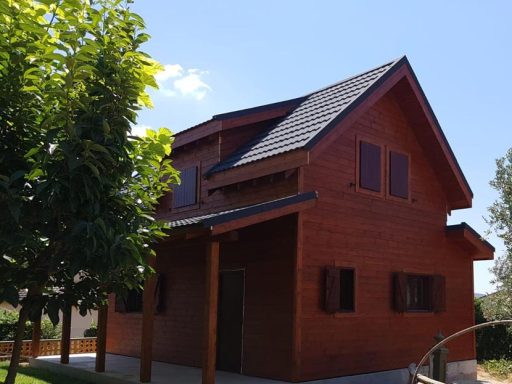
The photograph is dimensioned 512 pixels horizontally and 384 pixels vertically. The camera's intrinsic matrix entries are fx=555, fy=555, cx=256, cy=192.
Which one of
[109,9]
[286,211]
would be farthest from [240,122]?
[109,9]

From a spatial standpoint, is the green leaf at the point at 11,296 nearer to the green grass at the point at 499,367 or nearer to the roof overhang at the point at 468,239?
the roof overhang at the point at 468,239

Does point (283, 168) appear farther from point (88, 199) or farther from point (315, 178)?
point (88, 199)

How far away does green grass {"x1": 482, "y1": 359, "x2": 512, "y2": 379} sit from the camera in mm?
15604

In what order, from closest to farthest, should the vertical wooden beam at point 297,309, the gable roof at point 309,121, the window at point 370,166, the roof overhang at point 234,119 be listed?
1. the vertical wooden beam at point 297,309
2. the gable roof at point 309,121
3. the window at point 370,166
4. the roof overhang at point 234,119

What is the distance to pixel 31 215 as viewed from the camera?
440 centimetres

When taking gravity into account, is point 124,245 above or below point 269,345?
above

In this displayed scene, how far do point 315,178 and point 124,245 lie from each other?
7.00 metres

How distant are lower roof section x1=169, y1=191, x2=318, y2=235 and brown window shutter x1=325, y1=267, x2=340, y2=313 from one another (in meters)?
1.65

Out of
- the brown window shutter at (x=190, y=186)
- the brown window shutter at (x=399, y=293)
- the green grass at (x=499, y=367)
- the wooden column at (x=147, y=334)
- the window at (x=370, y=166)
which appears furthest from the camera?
the green grass at (x=499, y=367)

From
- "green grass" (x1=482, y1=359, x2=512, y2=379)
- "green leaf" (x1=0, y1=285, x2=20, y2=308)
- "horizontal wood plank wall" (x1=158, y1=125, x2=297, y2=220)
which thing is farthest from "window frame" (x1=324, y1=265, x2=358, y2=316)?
"green leaf" (x1=0, y1=285, x2=20, y2=308)

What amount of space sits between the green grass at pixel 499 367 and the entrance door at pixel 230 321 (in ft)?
27.7

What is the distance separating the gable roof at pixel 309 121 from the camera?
1073 centimetres

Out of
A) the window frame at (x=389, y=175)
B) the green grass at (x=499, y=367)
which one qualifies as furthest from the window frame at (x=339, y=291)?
the green grass at (x=499, y=367)

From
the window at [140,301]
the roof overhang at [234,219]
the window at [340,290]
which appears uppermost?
the roof overhang at [234,219]
